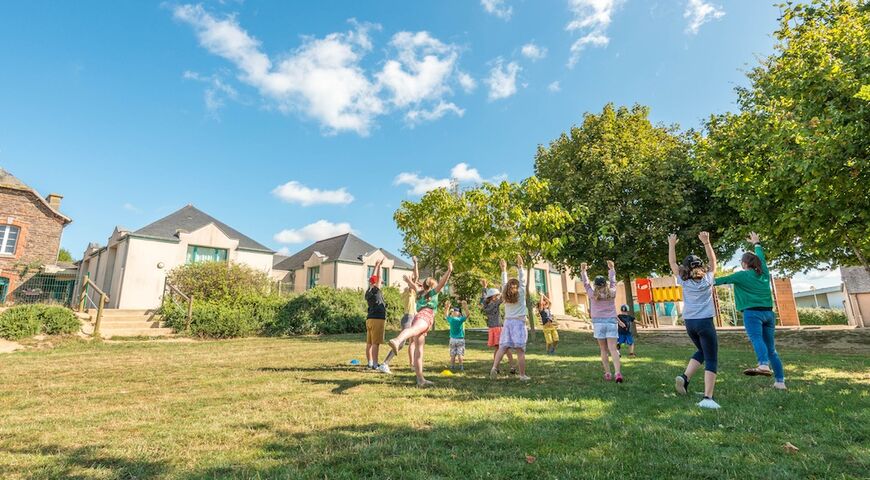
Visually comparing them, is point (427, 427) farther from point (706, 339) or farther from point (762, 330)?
point (762, 330)

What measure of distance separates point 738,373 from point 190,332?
20.2 metres

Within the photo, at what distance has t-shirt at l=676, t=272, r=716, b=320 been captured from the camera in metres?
5.65

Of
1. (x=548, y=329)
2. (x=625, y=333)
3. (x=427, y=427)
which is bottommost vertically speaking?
(x=427, y=427)

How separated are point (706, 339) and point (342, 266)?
30835mm

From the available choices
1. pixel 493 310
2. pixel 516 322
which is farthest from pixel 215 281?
pixel 516 322

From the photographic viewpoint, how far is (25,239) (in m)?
27.9

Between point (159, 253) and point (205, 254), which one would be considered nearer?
point (159, 253)

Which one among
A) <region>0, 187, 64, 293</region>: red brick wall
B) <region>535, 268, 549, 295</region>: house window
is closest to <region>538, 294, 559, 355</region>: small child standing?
<region>535, 268, 549, 295</region>: house window

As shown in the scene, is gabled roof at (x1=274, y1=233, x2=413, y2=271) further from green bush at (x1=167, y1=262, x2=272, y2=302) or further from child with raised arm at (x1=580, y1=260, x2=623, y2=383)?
child with raised arm at (x1=580, y1=260, x2=623, y2=383)

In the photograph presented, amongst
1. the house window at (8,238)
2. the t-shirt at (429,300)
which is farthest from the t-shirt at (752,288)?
the house window at (8,238)

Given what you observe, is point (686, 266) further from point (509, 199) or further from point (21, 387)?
point (509, 199)

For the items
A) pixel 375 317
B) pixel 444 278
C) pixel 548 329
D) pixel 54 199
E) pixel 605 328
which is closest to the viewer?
pixel 444 278

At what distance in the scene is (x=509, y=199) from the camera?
1875 cm

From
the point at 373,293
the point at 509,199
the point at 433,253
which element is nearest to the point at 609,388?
the point at 373,293
